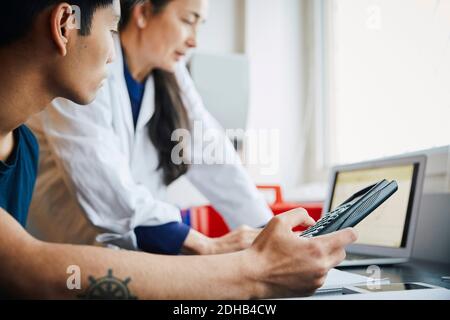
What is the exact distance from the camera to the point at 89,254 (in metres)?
0.32

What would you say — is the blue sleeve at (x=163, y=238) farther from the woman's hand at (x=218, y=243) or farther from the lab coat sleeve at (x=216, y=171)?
the lab coat sleeve at (x=216, y=171)

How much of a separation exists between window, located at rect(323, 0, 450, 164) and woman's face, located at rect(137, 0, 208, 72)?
0.65 feet

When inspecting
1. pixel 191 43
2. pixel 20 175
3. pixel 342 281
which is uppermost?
pixel 191 43

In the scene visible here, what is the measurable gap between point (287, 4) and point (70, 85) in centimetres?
34

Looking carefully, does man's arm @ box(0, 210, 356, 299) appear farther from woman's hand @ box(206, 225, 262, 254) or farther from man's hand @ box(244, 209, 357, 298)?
woman's hand @ box(206, 225, 262, 254)

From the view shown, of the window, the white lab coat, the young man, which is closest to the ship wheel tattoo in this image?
the young man

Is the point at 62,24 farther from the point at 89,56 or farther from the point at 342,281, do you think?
the point at 342,281

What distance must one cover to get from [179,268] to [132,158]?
329 millimetres

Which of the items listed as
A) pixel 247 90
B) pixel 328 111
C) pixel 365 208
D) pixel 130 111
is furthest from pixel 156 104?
pixel 365 208

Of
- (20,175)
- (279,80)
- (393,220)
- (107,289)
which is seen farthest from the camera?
(279,80)

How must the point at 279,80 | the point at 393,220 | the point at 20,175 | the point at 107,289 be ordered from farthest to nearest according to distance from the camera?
the point at 279,80
the point at 393,220
the point at 20,175
the point at 107,289

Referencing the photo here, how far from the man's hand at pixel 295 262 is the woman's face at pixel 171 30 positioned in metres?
0.39

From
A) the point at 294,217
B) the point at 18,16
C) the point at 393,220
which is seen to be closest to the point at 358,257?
the point at 393,220

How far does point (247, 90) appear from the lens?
0.71 metres
